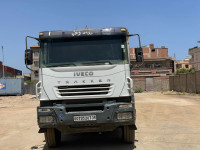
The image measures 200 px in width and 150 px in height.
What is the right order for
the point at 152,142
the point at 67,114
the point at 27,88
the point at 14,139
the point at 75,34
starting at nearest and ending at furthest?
the point at 67,114
the point at 75,34
the point at 152,142
the point at 14,139
the point at 27,88

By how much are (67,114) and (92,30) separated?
2.23m

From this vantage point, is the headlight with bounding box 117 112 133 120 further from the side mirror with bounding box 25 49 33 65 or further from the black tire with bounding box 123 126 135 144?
the side mirror with bounding box 25 49 33 65

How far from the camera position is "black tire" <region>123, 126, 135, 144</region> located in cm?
712

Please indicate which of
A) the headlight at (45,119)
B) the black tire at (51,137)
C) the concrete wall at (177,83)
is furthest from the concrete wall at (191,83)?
the headlight at (45,119)

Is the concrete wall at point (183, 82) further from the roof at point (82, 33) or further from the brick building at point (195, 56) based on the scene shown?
the brick building at point (195, 56)

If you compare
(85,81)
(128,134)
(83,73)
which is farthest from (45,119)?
(128,134)

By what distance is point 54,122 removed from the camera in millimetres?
6273

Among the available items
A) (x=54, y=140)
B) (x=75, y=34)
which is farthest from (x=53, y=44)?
(x=54, y=140)

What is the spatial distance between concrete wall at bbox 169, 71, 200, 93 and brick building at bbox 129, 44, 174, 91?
533 centimetres

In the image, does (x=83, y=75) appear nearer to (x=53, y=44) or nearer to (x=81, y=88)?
(x=81, y=88)

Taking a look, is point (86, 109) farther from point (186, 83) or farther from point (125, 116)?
point (186, 83)

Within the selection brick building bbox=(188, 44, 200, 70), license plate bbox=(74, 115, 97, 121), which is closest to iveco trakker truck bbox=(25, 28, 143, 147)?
license plate bbox=(74, 115, 97, 121)

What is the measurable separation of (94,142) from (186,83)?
28.0m

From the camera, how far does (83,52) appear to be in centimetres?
674
